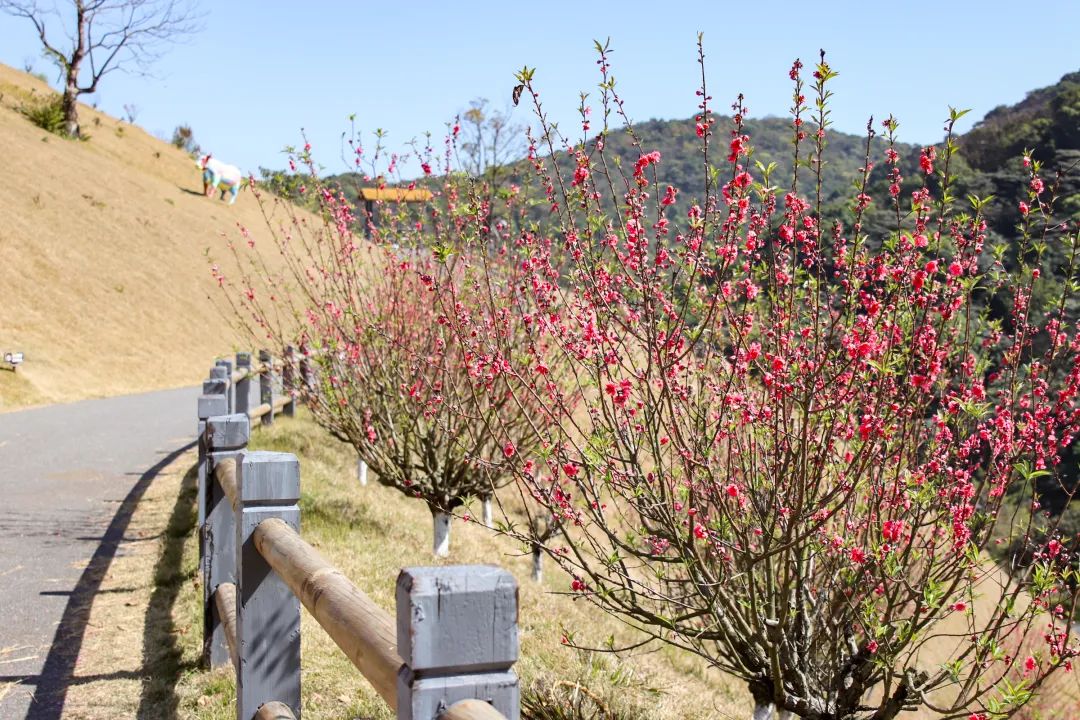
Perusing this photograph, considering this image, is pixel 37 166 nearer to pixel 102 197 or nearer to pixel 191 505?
pixel 102 197

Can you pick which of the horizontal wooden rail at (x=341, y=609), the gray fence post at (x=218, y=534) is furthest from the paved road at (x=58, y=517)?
the horizontal wooden rail at (x=341, y=609)

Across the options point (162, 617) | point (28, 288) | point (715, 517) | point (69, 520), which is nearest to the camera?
point (715, 517)

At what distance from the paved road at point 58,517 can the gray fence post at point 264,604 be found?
175cm

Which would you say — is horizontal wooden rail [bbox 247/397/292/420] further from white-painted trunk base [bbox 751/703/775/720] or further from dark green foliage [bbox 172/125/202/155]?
dark green foliage [bbox 172/125/202/155]

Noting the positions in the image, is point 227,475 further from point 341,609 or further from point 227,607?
point 341,609

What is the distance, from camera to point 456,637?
1632 mm

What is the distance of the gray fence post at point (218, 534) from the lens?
481 cm

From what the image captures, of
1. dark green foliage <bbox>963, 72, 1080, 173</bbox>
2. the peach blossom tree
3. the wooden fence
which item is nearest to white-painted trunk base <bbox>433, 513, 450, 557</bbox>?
the wooden fence

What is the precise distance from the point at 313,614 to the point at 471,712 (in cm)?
107

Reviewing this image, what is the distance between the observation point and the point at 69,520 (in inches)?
322

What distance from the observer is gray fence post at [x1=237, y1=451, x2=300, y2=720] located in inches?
126

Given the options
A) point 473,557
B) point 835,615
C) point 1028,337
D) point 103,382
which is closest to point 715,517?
point 835,615

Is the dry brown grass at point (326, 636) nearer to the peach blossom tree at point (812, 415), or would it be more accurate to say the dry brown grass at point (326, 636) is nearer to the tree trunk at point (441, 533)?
the tree trunk at point (441, 533)

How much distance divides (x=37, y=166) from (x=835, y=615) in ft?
106
